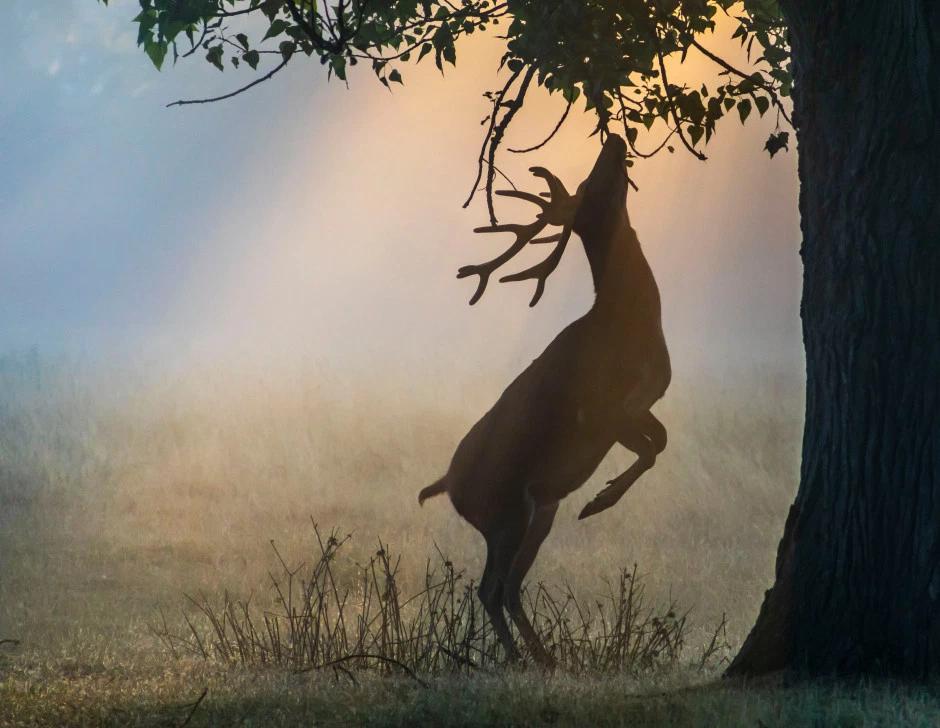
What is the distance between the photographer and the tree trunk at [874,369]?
16.3 feet

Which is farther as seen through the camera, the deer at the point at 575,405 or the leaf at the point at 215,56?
the leaf at the point at 215,56

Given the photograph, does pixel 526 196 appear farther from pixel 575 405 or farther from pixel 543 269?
pixel 575 405

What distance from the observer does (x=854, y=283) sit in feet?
16.7

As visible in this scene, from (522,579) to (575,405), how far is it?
903 millimetres

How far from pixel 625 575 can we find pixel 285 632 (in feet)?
7.51

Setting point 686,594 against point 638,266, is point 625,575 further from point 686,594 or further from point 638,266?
point 686,594

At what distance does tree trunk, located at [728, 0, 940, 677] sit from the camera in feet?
16.3

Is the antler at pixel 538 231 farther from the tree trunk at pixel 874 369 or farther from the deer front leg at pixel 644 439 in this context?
the tree trunk at pixel 874 369

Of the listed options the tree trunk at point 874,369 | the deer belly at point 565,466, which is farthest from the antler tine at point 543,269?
the tree trunk at point 874,369

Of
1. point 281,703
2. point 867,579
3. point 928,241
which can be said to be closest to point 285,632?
point 281,703

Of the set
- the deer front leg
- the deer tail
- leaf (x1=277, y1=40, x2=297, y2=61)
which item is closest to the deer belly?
the deer front leg

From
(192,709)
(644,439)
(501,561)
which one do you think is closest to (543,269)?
(644,439)

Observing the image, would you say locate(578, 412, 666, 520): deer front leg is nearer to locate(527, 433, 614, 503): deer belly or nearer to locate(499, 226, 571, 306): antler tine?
locate(527, 433, 614, 503): deer belly

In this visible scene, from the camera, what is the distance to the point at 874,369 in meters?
5.03
